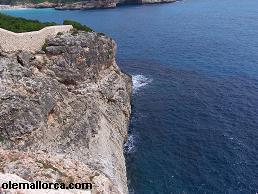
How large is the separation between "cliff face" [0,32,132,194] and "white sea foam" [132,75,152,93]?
67.2 feet

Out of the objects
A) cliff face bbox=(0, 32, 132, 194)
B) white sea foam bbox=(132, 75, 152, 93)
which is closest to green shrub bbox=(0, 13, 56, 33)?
cliff face bbox=(0, 32, 132, 194)

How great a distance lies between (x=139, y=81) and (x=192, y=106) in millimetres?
19776

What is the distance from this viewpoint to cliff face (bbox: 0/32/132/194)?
41438 mm

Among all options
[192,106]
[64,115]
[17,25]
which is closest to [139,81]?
[192,106]

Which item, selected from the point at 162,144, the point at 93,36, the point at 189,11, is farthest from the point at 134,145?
the point at 189,11

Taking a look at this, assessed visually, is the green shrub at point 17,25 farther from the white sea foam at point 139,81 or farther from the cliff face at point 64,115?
the white sea foam at point 139,81

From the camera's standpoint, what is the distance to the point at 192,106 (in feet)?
266

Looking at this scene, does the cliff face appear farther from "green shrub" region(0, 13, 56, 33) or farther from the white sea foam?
the white sea foam

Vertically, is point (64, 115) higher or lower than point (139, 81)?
higher

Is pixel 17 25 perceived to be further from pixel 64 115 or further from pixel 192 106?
pixel 192 106

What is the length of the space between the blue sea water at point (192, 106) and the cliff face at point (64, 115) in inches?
242

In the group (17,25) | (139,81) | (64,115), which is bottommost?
(139,81)

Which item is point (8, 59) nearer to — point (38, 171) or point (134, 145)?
point (38, 171)

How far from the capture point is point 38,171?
36.5 metres
